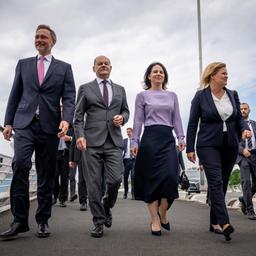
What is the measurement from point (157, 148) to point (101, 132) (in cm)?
72

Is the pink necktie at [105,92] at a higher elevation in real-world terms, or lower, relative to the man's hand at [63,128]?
higher

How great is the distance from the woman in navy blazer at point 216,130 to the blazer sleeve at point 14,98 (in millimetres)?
1975

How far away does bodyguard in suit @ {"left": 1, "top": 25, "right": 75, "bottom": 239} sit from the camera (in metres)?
4.38

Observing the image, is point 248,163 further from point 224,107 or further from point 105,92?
point 105,92

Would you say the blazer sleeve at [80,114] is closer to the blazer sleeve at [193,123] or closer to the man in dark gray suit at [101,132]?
the man in dark gray suit at [101,132]

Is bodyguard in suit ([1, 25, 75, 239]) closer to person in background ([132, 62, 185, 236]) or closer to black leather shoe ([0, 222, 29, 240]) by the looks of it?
black leather shoe ([0, 222, 29, 240])

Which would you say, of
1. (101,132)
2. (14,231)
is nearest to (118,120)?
(101,132)

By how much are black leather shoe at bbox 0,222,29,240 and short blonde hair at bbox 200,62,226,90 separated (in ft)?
8.53

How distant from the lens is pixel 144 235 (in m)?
4.74

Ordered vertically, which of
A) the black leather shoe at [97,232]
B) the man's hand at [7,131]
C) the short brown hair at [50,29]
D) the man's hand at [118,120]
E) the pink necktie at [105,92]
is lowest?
the black leather shoe at [97,232]

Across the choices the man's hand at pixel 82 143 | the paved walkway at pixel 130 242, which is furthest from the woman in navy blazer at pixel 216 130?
the man's hand at pixel 82 143

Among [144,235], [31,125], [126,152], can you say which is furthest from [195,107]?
[126,152]

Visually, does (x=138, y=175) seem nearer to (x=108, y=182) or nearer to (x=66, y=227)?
(x=108, y=182)

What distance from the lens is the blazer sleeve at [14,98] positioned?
15.1 feet
